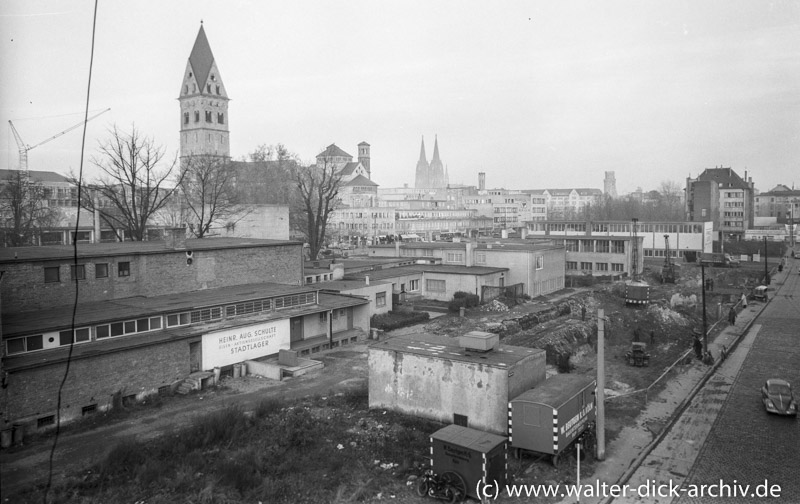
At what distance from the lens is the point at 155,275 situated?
1190 inches

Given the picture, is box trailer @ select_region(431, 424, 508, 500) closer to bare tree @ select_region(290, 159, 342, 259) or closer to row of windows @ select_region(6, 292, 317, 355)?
row of windows @ select_region(6, 292, 317, 355)

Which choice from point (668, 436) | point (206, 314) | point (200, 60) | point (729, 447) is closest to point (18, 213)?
point (206, 314)

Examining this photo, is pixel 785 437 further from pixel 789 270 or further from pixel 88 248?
pixel 789 270

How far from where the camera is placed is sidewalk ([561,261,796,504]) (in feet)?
53.9

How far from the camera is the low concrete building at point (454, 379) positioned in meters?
18.8

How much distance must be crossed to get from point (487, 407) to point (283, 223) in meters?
47.7

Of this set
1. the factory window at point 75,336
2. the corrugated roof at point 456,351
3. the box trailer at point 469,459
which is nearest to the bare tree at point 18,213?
the factory window at point 75,336

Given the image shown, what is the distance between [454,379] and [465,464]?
16.4 feet

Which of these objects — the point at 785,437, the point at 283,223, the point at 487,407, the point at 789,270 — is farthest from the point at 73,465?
the point at 789,270

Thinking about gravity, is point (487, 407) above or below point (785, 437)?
above

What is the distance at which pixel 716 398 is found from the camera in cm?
2364

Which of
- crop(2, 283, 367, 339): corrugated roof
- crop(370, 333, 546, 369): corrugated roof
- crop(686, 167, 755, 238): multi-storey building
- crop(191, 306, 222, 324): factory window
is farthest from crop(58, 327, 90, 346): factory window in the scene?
crop(686, 167, 755, 238): multi-storey building

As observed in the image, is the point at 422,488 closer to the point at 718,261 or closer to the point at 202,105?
the point at 718,261

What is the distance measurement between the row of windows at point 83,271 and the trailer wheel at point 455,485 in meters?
20.4
